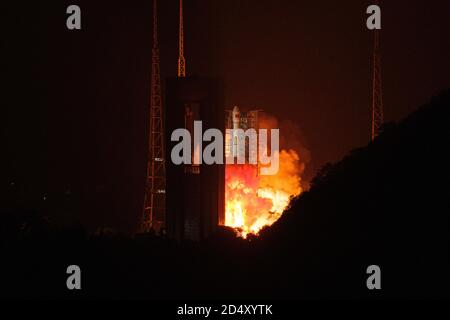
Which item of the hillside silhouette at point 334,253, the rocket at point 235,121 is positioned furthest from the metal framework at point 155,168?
the hillside silhouette at point 334,253

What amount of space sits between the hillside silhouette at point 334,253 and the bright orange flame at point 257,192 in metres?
25.6

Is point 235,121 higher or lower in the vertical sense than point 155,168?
higher

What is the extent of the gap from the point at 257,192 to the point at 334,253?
36.0 m

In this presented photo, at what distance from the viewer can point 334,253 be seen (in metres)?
27.2

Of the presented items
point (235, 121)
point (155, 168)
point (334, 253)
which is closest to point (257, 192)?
point (235, 121)

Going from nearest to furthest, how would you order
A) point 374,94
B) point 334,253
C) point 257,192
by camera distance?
point 334,253
point 374,94
point 257,192

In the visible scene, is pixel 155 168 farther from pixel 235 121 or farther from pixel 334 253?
pixel 334 253

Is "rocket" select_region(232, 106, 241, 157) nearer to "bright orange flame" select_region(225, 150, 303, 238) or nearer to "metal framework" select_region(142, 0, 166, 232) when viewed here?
"bright orange flame" select_region(225, 150, 303, 238)

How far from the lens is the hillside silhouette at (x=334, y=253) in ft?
84.7

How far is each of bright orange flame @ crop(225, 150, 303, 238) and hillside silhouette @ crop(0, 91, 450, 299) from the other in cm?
2557

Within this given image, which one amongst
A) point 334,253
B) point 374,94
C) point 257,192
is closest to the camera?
point 334,253

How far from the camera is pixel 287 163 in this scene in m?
65.8

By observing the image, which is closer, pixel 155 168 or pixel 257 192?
pixel 155 168

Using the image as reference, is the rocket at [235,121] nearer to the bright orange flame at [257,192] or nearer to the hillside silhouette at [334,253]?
the bright orange flame at [257,192]
